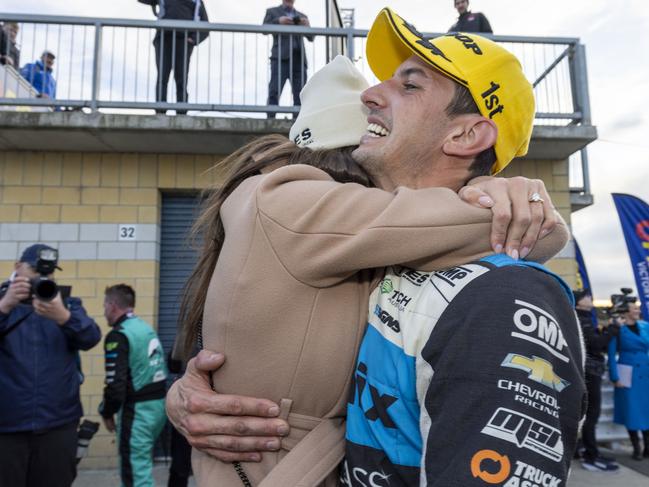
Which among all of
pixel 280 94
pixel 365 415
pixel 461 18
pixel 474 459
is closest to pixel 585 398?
pixel 474 459

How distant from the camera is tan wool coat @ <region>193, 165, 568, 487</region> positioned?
110cm

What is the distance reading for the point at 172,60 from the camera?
6777mm

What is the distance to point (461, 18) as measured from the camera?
7633mm

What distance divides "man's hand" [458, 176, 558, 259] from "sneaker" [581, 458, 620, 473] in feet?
22.6

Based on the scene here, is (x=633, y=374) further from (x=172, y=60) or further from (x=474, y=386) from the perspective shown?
(x=474, y=386)

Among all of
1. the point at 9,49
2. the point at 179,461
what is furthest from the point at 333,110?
the point at 9,49

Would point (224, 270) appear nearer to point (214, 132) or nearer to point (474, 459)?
point (474, 459)

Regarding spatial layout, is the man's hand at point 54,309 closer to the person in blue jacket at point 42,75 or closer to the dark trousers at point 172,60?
the dark trousers at point 172,60

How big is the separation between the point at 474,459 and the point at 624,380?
8007 millimetres

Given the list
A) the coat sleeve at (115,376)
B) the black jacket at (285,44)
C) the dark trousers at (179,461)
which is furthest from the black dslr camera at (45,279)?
the black jacket at (285,44)

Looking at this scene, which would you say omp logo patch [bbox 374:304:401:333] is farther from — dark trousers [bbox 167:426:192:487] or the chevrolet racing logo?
dark trousers [bbox 167:426:192:487]

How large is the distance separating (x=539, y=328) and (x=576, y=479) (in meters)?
6.65

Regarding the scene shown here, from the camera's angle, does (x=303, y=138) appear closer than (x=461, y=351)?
No

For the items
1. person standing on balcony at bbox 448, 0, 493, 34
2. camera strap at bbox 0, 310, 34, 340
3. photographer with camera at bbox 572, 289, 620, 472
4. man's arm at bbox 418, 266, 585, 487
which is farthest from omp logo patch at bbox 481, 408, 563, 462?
person standing on balcony at bbox 448, 0, 493, 34
